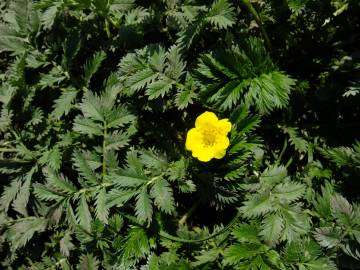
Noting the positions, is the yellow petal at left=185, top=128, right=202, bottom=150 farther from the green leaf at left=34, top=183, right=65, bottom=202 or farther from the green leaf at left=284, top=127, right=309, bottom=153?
the green leaf at left=34, top=183, right=65, bottom=202

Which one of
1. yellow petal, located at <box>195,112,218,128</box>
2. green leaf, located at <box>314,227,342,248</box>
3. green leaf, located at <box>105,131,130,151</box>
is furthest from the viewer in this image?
green leaf, located at <box>105,131,130,151</box>

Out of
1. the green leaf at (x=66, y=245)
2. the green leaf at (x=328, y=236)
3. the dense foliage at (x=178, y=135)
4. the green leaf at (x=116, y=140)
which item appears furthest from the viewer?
the green leaf at (x=66, y=245)

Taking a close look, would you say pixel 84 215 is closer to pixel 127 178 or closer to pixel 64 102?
pixel 127 178

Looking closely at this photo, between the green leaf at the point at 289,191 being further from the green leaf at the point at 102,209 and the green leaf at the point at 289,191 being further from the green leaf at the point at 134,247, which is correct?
the green leaf at the point at 102,209

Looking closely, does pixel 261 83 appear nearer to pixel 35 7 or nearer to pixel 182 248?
pixel 182 248

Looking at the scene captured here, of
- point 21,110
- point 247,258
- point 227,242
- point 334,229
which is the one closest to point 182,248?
point 227,242

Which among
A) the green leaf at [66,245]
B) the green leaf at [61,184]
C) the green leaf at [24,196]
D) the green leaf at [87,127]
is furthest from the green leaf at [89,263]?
the green leaf at [87,127]

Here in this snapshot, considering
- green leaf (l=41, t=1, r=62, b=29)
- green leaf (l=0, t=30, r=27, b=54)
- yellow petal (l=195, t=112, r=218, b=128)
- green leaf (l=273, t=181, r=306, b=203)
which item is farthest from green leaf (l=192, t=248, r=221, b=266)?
green leaf (l=0, t=30, r=27, b=54)
